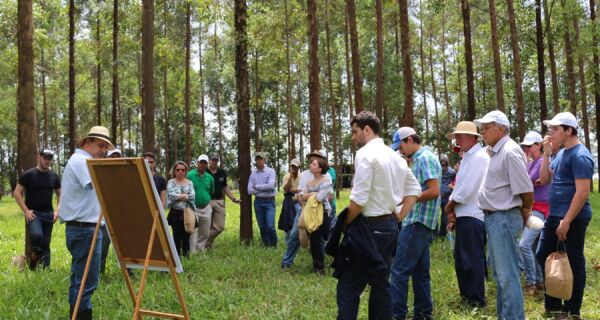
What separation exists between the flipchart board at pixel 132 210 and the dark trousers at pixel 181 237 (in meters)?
4.76

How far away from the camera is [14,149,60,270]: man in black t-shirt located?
8.40 m

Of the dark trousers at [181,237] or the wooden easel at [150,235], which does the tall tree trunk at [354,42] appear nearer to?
the dark trousers at [181,237]

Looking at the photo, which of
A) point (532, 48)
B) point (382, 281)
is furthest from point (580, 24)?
point (382, 281)

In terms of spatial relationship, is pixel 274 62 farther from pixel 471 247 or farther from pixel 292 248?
pixel 471 247

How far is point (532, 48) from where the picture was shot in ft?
64.2

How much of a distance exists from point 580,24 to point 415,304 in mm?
23002

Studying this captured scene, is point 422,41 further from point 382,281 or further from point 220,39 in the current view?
point 382,281

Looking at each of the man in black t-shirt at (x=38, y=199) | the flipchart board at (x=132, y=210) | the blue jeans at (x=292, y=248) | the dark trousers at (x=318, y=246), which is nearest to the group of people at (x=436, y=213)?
the flipchart board at (x=132, y=210)

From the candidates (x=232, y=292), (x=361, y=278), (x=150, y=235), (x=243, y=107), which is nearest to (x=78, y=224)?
(x=150, y=235)

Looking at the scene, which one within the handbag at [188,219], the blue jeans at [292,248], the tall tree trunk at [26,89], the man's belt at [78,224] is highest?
the tall tree trunk at [26,89]

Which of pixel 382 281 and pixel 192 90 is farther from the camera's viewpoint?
pixel 192 90

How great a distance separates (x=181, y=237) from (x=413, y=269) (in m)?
5.21

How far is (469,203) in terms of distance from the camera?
5.87m

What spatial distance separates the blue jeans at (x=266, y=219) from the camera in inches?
442
